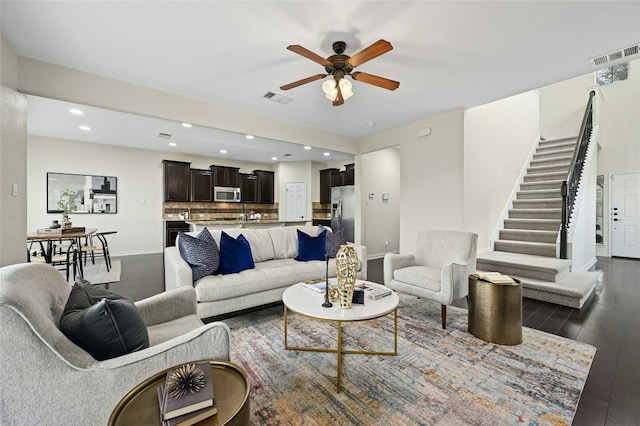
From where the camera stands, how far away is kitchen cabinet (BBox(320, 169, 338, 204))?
841 cm

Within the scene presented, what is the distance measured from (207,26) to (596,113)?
808 centimetres

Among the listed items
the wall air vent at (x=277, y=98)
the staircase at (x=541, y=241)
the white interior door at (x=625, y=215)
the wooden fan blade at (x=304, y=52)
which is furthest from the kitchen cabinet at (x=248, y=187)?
the white interior door at (x=625, y=215)

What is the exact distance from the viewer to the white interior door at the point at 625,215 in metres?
6.16

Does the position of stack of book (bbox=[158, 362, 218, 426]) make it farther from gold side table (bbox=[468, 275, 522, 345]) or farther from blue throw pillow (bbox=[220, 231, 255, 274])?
gold side table (bbox=[468, 275, 522, 345])

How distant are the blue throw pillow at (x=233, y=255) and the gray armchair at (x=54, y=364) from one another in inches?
66.5

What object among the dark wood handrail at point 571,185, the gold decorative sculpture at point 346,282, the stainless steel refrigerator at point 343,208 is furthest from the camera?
the stainless steel refrigerator at point 343,208

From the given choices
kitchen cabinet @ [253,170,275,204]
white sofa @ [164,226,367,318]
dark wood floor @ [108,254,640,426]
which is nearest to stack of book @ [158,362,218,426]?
white sofa @ [164,226,367,318]

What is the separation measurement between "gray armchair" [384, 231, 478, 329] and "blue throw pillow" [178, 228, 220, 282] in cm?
Answer: 188

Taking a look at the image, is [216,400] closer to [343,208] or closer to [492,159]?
[492,159]

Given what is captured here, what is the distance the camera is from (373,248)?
6.71 m

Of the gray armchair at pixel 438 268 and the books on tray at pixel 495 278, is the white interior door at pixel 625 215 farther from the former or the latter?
the books on tray at pixel 495 278

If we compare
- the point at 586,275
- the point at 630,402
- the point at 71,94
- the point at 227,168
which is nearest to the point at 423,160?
the point at 586,275

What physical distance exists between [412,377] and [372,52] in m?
2.42

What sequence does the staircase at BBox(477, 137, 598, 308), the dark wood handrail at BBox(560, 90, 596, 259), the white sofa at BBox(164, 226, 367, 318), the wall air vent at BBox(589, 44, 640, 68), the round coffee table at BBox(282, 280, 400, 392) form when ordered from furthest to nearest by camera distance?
the dark wood handrail at BBox(560, 90, 596, 259)
the staircase at BBox(477, 137, 598, 308)
the wall air vent at BBox(589, 44, 640, 68)
the white sofa at BBox(164, 226, 367, 318)
the round coffee table at BBox(282, 280, 400, 392)
